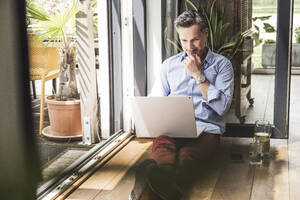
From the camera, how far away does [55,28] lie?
3.22 metres

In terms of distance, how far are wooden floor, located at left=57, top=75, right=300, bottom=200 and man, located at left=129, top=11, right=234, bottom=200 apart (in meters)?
0.18

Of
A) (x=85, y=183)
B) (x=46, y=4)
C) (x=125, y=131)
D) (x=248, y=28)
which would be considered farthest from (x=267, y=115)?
(x=46, y=4)

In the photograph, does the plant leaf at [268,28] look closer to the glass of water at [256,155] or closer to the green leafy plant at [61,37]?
the glass of water at [256,155]

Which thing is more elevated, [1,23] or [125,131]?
[1,23]

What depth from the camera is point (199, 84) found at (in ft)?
10.4

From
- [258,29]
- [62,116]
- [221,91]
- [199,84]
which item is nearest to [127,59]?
[62,116]

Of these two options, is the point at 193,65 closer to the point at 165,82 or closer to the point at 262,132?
the point at 165,82

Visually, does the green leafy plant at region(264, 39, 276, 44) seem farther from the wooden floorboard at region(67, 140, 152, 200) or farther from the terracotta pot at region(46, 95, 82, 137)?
the terracotta pot at region(46, 95, 82, 137)

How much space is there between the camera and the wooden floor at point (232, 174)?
2.53 m

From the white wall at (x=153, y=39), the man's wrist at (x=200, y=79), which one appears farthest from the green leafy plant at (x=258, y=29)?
the white wall at (x=153, y=39)

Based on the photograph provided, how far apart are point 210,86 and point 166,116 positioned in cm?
46

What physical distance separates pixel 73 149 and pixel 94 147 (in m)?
0.17

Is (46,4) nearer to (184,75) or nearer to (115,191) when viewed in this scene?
(184,75)

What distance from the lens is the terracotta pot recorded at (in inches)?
138
